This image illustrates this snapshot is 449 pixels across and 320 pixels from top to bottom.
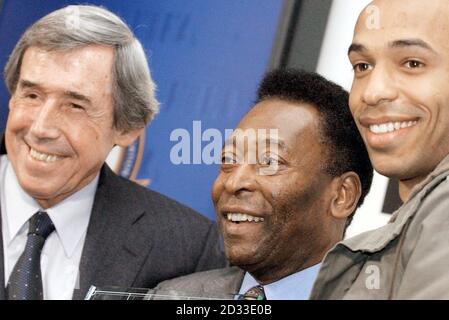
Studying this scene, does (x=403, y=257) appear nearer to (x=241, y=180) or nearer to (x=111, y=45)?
(x=241, y=180)

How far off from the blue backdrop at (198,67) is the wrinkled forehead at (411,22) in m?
0.31

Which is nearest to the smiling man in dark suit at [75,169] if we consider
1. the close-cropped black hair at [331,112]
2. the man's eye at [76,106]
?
the man's eye at [76,106]

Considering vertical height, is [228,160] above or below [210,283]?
above

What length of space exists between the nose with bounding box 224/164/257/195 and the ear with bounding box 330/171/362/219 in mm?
131

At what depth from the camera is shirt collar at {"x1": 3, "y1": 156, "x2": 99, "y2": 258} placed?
50.3 inches

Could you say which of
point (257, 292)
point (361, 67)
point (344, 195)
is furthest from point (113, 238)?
point (361, 67)

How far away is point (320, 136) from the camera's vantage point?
128 centimetres

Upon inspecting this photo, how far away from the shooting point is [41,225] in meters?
1.27

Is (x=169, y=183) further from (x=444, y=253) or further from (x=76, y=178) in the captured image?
(x=444, y=253)

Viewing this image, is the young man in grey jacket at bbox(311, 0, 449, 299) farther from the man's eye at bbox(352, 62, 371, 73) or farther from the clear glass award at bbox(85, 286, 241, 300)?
the clear glass award at bbox(85, 286, 241, 300)

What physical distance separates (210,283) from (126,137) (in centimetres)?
29

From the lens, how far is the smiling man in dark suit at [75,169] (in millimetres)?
1270
